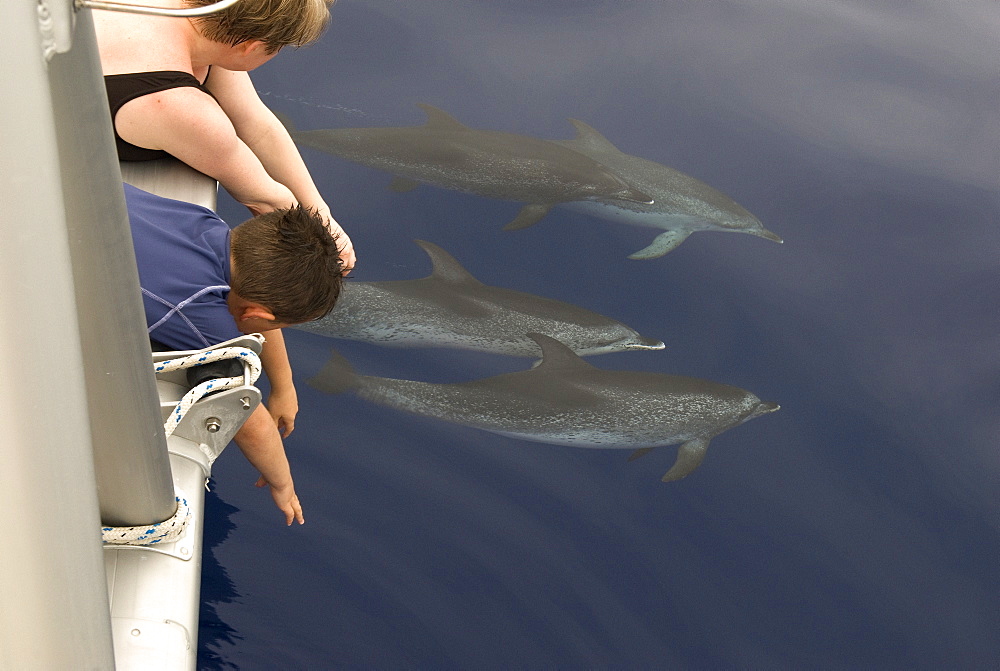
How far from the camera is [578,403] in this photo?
458 centimetres

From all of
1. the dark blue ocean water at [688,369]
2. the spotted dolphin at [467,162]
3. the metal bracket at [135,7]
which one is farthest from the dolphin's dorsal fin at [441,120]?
the metal bracket at [135,7]

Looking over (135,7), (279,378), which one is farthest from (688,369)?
(135,7)

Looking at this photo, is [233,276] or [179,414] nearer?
[179,414]

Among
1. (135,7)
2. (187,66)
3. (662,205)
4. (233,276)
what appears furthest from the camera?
(662,205)

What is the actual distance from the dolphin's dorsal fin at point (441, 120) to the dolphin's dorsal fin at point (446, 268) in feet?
3.63

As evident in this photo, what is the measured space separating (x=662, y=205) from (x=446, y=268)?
1576 mm

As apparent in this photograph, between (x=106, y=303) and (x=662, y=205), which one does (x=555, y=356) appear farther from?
(x=106, y=303)

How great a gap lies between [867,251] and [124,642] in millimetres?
5115

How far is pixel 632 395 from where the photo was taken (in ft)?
15.4

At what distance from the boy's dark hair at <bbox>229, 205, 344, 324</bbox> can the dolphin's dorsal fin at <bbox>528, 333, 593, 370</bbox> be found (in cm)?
227

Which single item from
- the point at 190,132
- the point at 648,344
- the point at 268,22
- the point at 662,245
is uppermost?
the point at 268,22

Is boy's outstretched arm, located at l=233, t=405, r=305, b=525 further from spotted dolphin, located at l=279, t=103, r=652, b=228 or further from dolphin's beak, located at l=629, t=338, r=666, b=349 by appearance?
spotted dolphin, located at l=279, t=103, r=652, b=228

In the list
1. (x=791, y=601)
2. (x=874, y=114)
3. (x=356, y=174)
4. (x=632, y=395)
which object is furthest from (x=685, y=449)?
(x=874, y=114)

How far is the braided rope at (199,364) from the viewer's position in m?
1.73
